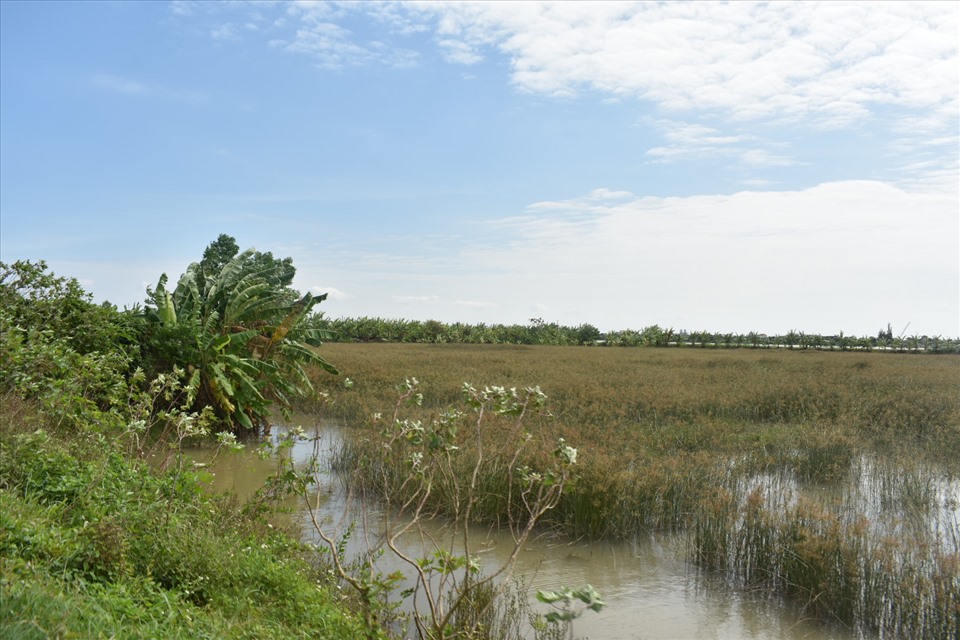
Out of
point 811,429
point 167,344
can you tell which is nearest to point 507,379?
point 811,429

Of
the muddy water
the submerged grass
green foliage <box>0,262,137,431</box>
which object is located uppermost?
green foliage <box>0,262,137,431</box>

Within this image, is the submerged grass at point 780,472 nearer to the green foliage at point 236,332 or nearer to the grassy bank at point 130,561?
the green foliage at point 236,332

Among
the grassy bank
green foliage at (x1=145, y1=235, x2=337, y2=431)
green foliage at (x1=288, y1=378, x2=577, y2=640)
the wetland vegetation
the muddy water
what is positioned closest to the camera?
the grassy bank

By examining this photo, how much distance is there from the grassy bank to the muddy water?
0.73 meters

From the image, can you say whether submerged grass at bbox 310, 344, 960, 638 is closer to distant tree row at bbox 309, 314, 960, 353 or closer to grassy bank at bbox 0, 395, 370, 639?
grassy bank at bbox 0, 395, 370, 639

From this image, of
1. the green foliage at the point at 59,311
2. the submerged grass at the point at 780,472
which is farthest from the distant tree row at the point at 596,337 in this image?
the green foliage at the point at 59,311

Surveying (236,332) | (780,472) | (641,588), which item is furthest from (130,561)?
(780,472)

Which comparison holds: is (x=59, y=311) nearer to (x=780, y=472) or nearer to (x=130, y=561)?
(x=130, y=561)

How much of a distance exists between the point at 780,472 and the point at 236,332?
871 cm

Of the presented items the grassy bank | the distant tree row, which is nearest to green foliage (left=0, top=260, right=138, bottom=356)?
the grassy bank

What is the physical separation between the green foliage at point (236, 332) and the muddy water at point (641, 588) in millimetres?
2903

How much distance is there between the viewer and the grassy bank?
3328mm

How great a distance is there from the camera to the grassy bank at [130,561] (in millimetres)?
3328

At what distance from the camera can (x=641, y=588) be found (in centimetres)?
637
